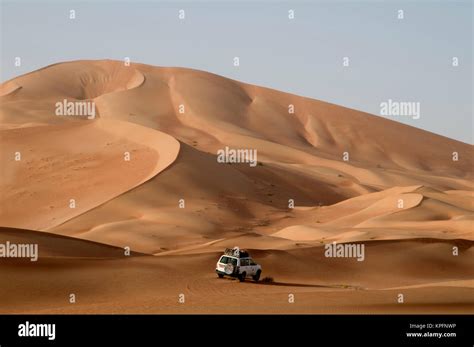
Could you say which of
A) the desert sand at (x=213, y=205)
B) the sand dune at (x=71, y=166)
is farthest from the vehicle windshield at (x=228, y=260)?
the sand dune at (x=71, y=166)

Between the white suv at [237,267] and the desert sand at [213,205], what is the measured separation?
0.60 m

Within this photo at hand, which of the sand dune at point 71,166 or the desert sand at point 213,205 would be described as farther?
the sand dune at point 71,166

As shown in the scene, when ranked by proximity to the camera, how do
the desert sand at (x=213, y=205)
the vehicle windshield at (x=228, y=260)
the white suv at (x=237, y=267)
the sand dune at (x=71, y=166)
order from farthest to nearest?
the sand dune at (x=71, y=166)
the vehicle windshield at (x=228, y=260)
the white suv at (x=237, y=267)
the desert sand at (x=213, y=205)

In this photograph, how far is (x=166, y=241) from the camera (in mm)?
41812

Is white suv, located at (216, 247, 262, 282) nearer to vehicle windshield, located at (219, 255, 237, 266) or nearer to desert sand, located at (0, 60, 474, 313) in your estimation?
vehicle windshield, located at (219, 255, 237, 266)

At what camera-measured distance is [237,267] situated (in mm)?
29047

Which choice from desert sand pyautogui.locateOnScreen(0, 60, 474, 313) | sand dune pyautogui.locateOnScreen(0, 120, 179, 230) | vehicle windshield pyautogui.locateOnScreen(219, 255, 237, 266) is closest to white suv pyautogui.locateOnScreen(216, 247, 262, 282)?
vehicle windshield pyautogui.locateOnScreen(219, 255, 237, 266)

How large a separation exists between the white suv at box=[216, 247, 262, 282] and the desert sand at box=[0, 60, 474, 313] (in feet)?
1.96

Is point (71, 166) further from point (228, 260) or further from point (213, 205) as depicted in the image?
point (228, 260)

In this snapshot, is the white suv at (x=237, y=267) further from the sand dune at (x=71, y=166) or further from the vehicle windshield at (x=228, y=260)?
the sand dune at (x=71, y=166)

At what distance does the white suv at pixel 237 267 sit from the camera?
29.1 m
